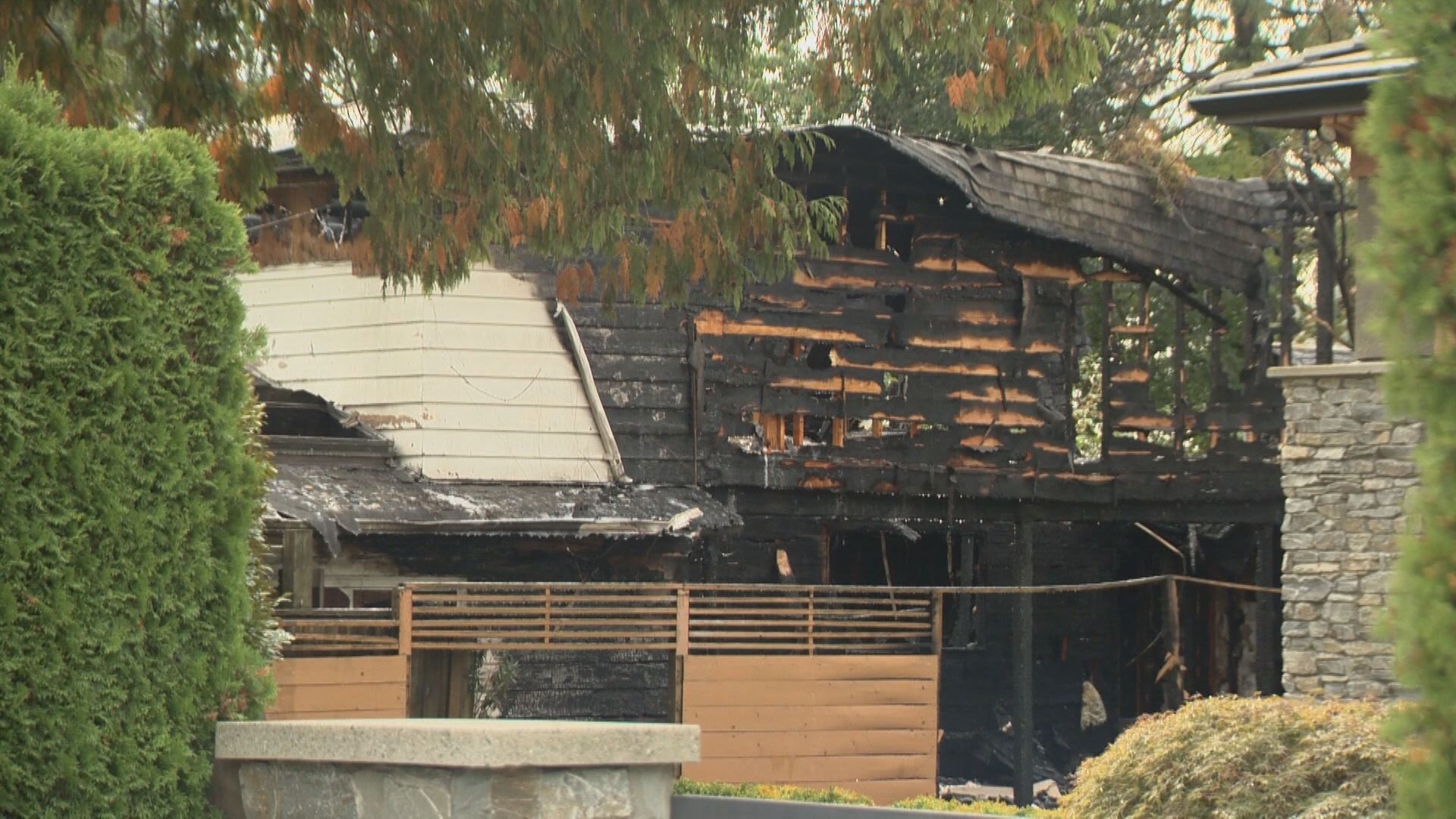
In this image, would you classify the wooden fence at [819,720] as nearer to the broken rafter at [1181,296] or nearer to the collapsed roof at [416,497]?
the collapsed roof at [416,497]

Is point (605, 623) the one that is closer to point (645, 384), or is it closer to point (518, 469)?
point (518, 469)

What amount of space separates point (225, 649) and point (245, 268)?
1.43 metres

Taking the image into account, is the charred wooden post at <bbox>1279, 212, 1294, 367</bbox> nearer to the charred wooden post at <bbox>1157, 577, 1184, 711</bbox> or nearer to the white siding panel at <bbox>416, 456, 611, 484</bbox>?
the charred wooden post at <bbox>1157, 577, 1184, 711</bbox>

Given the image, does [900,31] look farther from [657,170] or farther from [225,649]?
[225,649]

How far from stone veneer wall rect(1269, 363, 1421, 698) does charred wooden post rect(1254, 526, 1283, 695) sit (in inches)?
249

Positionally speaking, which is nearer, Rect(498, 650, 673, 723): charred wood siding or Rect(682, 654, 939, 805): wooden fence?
Rect(682, 654, 939, 805): wooden fence

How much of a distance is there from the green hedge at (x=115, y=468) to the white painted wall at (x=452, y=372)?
972 cm

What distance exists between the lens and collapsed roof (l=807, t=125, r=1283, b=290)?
58.3 feet

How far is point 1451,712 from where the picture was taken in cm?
307

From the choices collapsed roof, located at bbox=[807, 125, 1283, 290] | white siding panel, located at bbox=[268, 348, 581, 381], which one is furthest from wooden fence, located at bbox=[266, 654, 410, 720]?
collapsed roof, located at bbox=[807, 125, 1283, 290]

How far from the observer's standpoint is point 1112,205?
19.2m

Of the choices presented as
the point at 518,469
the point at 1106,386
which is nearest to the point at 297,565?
the point at 518,469

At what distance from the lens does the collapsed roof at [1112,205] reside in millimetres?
17770

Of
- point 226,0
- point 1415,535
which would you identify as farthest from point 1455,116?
point 226,0
